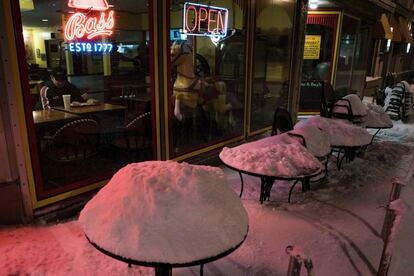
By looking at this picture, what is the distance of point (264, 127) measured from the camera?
24.4 feet

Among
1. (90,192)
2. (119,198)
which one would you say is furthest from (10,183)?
(119,198)

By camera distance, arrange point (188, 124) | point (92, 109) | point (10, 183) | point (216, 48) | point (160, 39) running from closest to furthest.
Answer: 1. point (10, 183)
2. point (160, 39)
3. point (92, 109)
4. point (188, 124)
5. point (216, 48)

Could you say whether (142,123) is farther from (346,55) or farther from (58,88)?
(346,55)

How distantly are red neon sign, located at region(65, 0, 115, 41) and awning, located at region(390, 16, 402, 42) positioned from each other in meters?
16.6

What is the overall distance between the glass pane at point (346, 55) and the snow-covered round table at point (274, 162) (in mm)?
8023

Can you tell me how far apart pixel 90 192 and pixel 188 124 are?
226 cm

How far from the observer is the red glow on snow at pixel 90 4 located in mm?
3814

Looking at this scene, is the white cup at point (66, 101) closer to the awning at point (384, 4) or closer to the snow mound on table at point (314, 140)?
the snow mound on table at point (314, 140)

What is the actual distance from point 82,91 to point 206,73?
2.54 metres

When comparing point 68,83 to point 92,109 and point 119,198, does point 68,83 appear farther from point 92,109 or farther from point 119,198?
point 119,198

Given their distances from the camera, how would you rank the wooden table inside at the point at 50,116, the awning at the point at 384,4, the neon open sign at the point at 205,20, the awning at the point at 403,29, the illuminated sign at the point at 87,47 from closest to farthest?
the illuminated sign at the point at 87,47
the wooden table inside at the point at 50,116
the neon open sign at the point at 205,20
the awning at the point at 384,4
the awning at the point at 403,29

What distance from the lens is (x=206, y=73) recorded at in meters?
6.28

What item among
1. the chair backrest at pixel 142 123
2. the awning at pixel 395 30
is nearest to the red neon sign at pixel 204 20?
the chair backrest at pixel 142 123

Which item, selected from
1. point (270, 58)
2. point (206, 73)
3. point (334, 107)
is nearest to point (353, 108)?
point (334, 107)
